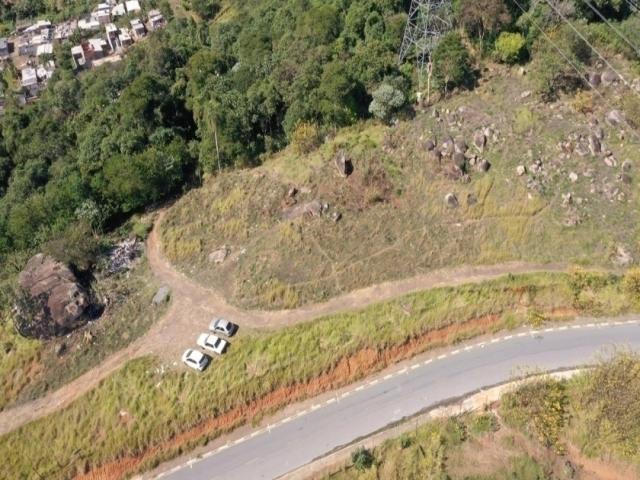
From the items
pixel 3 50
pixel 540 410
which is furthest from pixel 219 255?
pixel 3 50

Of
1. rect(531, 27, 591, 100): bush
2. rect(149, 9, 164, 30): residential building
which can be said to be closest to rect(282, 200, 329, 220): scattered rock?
rect(531, 27, 591, 100): bush

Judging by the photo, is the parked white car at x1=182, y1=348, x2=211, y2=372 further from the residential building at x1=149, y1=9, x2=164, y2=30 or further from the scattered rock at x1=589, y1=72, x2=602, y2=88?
the residential building at x1=149, y1=9, x2=164, y2=30

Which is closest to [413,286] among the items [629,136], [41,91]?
[629,136]

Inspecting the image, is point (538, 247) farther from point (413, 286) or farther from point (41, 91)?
point (41, 91)

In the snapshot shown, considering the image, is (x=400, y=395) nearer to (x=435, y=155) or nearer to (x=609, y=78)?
(x=435, y=155)

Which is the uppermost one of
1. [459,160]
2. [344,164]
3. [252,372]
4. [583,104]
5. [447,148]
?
[583,104]

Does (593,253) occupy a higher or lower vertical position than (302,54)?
lower
